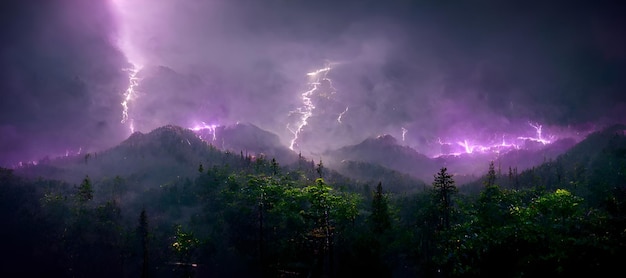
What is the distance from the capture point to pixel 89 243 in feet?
420

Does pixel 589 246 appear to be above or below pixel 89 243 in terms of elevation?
above

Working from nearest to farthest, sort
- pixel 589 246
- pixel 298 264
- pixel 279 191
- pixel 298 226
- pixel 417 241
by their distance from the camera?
pixel 589 246 → pixel 279 191 → pixel 298 264 → pixel 298 226 → pixel 417 241

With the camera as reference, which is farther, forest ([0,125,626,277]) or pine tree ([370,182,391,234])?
pine tree ([370,182,391,234])

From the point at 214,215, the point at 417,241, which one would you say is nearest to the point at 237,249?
the point at 214,215

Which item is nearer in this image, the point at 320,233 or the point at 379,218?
the point at 320,233

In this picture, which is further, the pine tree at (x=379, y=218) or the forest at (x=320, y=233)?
the pine tree at (x=379, y=218)

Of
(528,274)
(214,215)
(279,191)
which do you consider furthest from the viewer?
(214,215)

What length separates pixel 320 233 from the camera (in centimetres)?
4838

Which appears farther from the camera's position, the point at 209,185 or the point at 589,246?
the point at 209,185

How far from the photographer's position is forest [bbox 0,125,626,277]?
550 inches

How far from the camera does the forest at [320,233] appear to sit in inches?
550

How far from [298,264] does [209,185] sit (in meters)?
88.6

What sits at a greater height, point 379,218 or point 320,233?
point 320,233

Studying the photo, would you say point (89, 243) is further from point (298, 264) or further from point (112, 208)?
point (298, 264)
